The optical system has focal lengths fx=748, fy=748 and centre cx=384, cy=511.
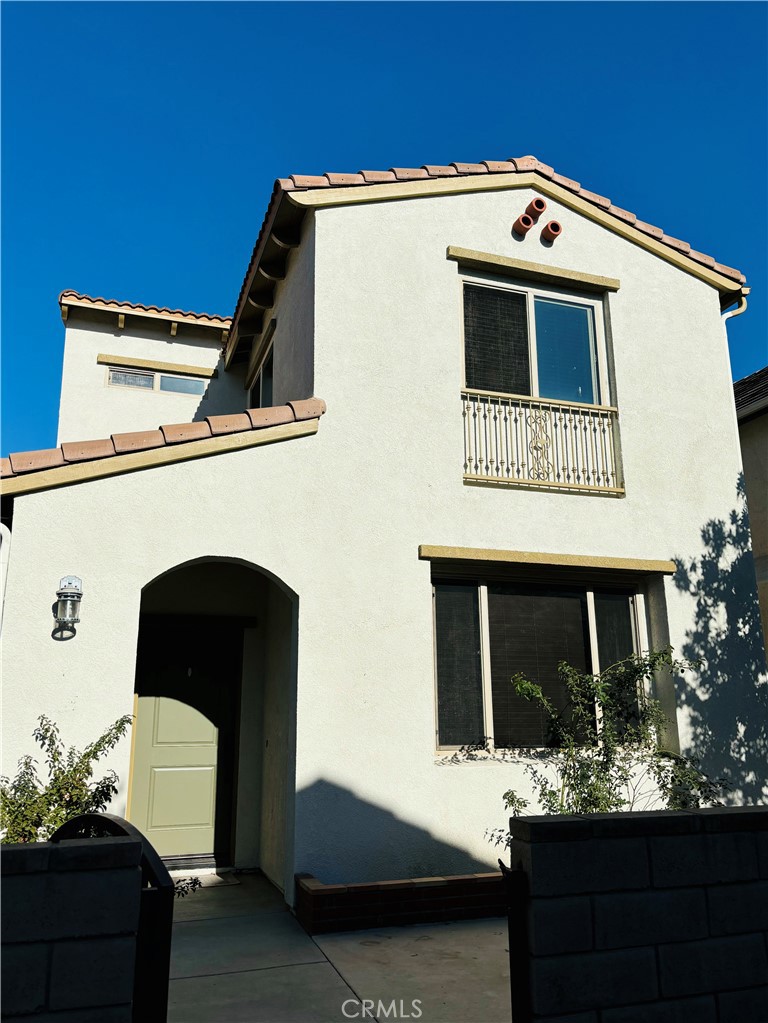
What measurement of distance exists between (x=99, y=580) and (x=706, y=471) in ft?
23.1

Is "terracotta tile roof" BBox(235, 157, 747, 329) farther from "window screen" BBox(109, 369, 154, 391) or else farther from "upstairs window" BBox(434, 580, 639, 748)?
"upstairs window" BBox(434, 580, 639, 748)

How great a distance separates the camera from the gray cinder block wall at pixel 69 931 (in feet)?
9.34

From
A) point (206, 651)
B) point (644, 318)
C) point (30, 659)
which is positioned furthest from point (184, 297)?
point (30, 659)

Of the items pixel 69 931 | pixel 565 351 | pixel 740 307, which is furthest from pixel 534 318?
pixel 69 931

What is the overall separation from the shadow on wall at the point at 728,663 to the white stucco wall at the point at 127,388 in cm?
834

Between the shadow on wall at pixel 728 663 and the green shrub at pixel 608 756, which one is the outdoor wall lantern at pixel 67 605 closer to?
the green shrub at pixel 608 756

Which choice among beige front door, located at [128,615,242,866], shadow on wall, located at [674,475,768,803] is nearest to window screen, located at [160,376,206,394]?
beige front door, located at [128,615,242,866]

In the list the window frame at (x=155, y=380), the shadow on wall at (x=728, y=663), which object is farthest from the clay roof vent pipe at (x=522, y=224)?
the window frame at (x=155, y=380)

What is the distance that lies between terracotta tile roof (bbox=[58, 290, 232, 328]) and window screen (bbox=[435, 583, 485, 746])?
770cm

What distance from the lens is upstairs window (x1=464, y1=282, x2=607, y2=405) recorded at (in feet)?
28.8

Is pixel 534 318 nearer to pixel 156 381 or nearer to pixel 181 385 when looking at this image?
pixel 181 385

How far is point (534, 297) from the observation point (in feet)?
30.3

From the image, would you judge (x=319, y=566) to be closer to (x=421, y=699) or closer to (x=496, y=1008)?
(x=421, y=699)

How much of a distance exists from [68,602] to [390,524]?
309cm
